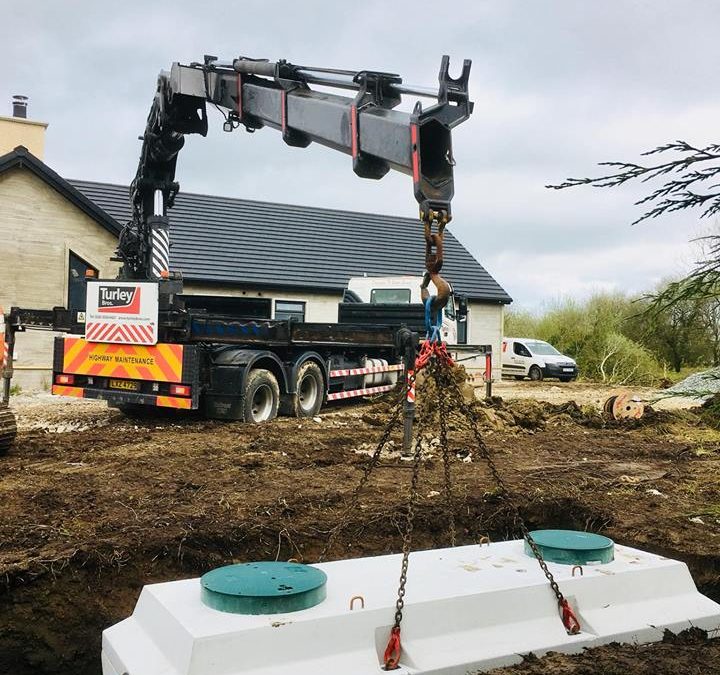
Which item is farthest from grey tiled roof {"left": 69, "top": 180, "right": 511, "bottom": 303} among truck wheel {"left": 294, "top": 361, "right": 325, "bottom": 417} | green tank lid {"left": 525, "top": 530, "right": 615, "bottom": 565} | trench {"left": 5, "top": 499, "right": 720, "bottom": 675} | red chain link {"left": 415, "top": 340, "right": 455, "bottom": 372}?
green tank lid {"left": 525, "top": 530, "right": 615, "bottom": 565}

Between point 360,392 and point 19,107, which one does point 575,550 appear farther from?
point 19,107

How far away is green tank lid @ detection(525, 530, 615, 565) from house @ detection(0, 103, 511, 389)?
10.5m

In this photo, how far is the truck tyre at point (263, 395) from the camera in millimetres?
11781

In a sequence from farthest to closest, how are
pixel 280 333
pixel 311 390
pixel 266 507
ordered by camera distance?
pixel 311 390 < pixel 280 333 < pixel 266 507

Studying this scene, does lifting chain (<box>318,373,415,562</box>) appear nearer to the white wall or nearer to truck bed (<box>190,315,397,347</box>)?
truck bed (<box>190,315,397,347</box>)

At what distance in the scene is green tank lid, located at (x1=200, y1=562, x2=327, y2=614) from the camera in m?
3.38

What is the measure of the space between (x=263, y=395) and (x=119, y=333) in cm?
227

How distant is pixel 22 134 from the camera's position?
21.5 m

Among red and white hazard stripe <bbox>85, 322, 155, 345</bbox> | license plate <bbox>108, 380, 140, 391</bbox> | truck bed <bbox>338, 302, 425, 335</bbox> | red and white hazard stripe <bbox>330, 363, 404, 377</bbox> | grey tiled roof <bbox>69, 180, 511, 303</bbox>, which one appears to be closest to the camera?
red and white hazard stripe <bbox>85, 322, 155, 345</bbox>

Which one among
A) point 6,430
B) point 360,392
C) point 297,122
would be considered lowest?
point 6,430

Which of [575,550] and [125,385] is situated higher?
[125,385]

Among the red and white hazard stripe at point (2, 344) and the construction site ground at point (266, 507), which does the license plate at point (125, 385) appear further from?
the red and white hazard stripe at point (2, 344)

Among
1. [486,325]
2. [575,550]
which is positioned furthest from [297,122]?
[486,325]

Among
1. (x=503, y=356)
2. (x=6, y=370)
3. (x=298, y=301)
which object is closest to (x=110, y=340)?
(x=6, y=370)
